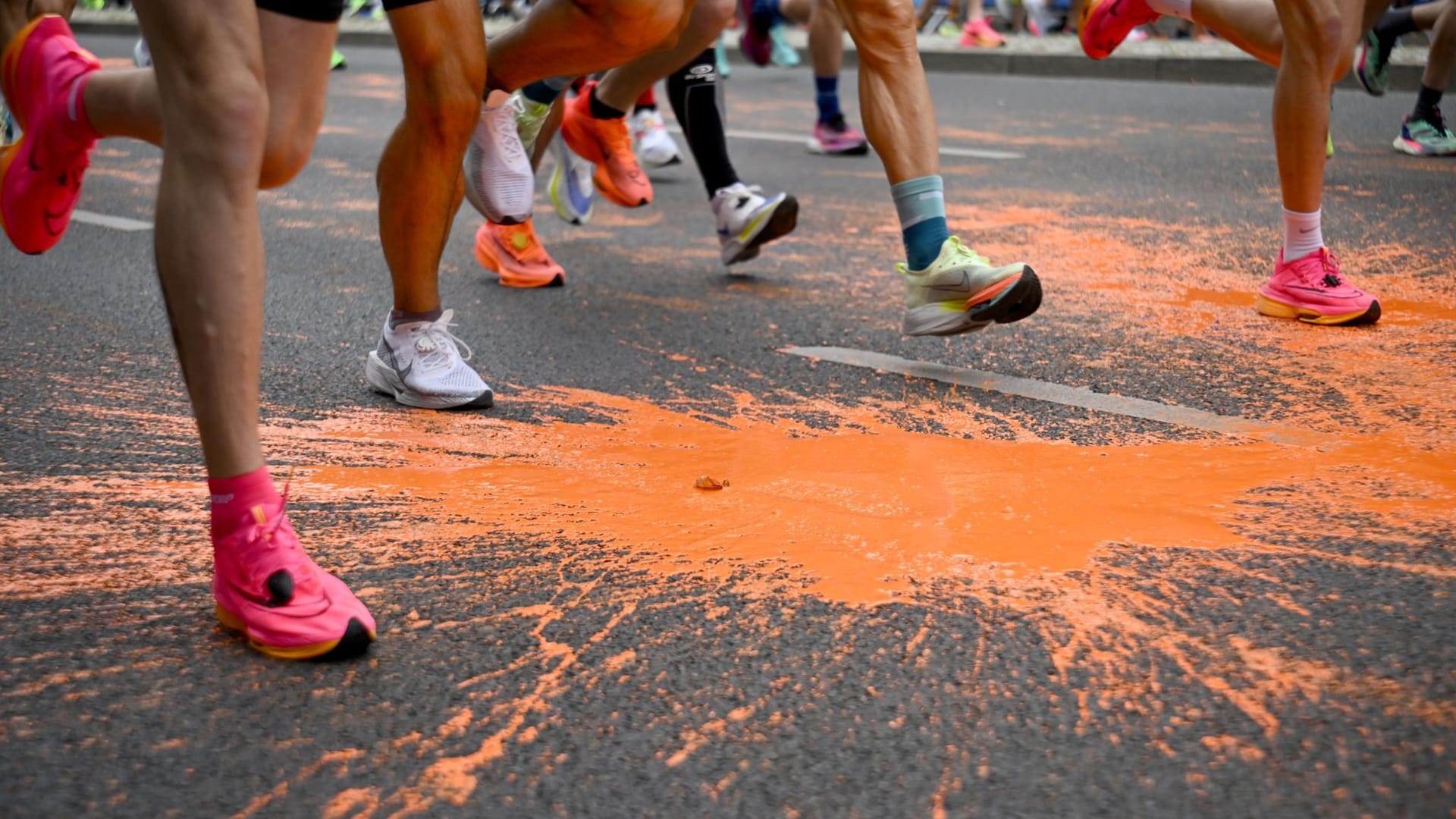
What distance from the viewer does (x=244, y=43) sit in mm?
2049

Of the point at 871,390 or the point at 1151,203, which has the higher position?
the point at 871,390

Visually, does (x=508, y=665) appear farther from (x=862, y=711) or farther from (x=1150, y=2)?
(x=1150, y=2)

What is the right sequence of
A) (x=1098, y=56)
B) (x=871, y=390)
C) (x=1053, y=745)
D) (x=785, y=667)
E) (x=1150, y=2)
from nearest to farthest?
(x=1053, y=745)
(x=785, y=667)
(x=871, y=390)
(x=1150, y=2)
(x=1098, y=56)

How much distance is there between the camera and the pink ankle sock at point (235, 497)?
215cm

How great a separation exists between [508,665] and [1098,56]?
12.8 ft

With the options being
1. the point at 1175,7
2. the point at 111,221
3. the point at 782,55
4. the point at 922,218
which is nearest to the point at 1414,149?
the point at 1175,7

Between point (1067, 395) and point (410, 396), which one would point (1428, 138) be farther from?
point (410, 396)

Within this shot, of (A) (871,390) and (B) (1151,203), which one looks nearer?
(A) (871,390)

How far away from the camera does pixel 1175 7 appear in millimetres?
4664

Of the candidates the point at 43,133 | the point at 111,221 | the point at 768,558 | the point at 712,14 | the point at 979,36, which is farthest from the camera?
the point at 979,36

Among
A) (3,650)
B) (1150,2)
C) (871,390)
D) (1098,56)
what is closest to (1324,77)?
(1150,2)

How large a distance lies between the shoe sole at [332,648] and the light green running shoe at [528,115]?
283 centimetres

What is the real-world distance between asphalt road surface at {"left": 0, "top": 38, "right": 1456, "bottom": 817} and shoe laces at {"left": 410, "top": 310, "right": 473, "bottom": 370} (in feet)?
0.49

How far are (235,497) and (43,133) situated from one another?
108 cm
